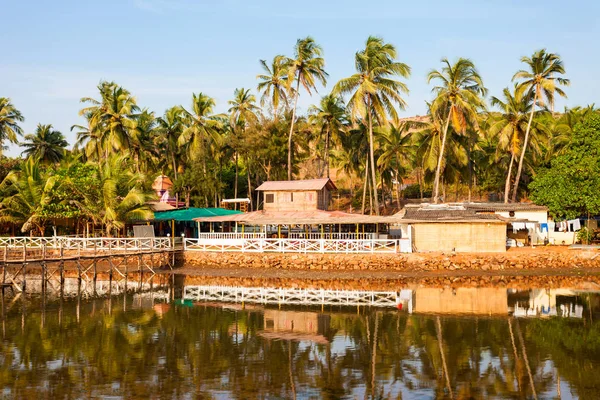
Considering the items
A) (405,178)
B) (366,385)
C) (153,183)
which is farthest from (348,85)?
(405,178)

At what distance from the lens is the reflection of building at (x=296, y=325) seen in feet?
73.9

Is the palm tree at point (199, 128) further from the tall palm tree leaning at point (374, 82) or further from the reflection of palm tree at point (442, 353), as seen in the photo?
the reflection of palm tree at point (442, 353)

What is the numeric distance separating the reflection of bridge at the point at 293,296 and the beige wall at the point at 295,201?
10.1 meters

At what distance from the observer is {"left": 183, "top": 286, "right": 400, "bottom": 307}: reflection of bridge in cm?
2939

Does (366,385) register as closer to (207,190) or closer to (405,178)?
(207,190)

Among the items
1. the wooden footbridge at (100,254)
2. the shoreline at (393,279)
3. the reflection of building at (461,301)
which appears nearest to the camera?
the reflection of building at (461,301)

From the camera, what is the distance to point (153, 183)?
2313 inches

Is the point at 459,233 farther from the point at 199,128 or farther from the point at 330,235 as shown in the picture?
the point at 199,128

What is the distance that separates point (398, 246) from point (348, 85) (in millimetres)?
13706

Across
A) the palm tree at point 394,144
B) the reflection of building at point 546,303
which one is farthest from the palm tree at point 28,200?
the reflection of building at point 546,303

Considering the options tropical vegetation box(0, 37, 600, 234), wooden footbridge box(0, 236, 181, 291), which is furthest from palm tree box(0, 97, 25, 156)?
wooden footbridge box(0, 236, 181, 291)

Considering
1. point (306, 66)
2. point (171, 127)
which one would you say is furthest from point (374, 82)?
point (171, 127)

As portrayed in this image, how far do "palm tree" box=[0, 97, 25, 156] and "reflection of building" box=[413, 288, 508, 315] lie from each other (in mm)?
43734

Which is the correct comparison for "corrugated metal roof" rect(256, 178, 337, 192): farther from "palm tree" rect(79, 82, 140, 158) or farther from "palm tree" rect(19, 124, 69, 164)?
"palm tree" rect(19, 124, 69, 164)
